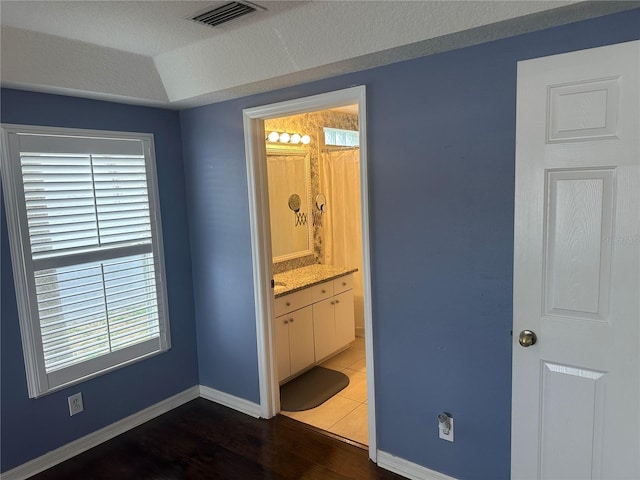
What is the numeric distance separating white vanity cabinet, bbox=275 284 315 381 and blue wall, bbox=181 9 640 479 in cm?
107

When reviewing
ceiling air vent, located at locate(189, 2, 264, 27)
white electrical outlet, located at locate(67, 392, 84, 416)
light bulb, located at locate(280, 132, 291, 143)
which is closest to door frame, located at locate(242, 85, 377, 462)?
ceiling air vent, located at locate(189, 2, 264, 27)

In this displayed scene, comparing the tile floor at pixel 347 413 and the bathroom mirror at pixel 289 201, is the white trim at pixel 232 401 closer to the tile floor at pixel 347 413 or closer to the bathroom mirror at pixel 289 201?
the tile floor at pixel 347 413

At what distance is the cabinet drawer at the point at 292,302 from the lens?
3.27 meters

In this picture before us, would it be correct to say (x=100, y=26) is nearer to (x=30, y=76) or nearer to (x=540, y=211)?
(x=30, y=76)

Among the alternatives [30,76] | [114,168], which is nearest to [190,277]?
[114,168]

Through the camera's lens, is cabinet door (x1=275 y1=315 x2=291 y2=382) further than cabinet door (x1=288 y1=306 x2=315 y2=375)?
No

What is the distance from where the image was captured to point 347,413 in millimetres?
3051

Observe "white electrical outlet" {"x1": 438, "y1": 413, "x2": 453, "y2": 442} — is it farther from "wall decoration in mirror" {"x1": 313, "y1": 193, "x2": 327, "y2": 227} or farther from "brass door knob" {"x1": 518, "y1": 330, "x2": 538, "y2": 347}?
"wall decoration in mirror" {"x1": 313, "y1": 193, "x2": 327, "y2": 227}

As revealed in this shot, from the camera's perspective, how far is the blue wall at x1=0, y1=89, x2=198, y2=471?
7.85 ft

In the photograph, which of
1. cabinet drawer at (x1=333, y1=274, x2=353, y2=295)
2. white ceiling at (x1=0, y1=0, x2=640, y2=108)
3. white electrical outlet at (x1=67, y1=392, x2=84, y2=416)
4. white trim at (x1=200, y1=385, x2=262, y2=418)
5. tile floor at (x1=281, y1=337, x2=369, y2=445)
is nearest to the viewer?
white ceiling at (x1=0, y1=0, x2=640, y2=108)

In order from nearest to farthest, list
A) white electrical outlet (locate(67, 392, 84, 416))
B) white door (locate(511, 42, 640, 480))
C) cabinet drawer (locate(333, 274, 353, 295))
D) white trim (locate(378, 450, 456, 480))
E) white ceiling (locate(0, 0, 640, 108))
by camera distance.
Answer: white door (locate(511, 42, 640, 480)) → white ceiling (locate(0, 0, 640, 108)) → white trim (locate(378, 450, 456, 480)) → white electrical outlet (locate(67, 392, 84, 416)) → cabinet drawer (locate(333, 274, 353, 295))

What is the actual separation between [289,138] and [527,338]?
267 centimetres

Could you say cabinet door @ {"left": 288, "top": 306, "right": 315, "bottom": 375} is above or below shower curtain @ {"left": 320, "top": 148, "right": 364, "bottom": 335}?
below

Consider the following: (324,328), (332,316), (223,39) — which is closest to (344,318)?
(332,316)
